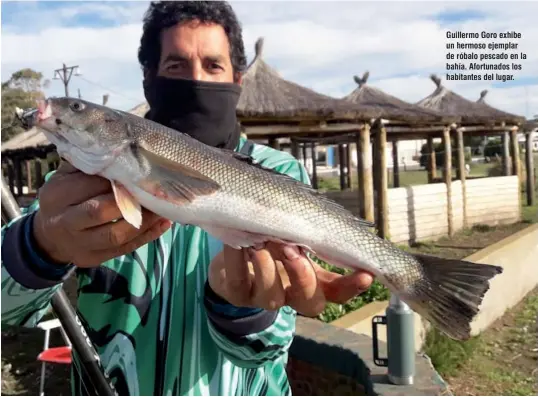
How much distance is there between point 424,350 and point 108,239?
5.87m

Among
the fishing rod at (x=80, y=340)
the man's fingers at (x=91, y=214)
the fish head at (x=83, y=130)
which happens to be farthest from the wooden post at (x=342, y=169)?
the man's fingers at (x=91, y=214)

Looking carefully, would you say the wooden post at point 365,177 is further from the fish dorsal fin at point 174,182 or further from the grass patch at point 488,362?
the fish dorsal fin at point 174,182

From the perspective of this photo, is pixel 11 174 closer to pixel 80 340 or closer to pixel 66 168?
pixel 80 340

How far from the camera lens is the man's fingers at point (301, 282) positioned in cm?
209

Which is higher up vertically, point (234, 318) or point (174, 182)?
point (174, 182)

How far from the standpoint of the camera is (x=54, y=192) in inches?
75.2

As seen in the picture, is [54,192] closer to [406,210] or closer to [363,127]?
[363,127]

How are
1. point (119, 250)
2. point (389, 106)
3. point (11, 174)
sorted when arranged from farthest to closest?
point (11, 174)
point (389, 106)
point (119, 250)

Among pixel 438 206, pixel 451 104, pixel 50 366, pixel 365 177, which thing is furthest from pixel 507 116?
pixel 50 366

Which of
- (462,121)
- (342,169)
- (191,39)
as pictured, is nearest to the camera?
(191,39)

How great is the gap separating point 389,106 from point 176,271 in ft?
41.5

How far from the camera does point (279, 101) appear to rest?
10977mm

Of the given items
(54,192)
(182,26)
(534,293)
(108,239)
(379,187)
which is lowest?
(534,293)

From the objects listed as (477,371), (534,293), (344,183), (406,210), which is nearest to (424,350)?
(477,371)
